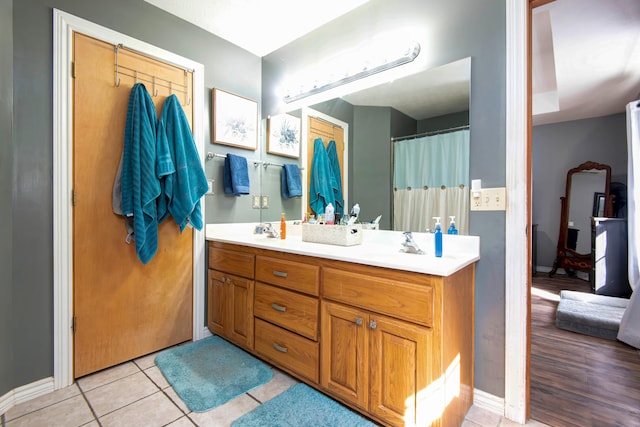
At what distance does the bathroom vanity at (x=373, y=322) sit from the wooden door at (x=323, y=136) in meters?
0.66

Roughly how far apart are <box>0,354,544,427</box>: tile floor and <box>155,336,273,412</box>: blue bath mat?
4 centimetres

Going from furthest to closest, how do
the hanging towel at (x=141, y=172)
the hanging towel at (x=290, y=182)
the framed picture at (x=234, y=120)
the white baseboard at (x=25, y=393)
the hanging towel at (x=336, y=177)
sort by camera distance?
the hanging towel at (x=290, y=182), the framed picture at (x=234, y=120), the hanging towel at (x=336, y=177), the hanging towel at (x=141, y=172), the white baseboard at (x=25, y=393)

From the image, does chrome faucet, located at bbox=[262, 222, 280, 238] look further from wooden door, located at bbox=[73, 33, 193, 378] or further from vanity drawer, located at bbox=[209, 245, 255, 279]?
wooden door, located at bbox=[73, 33, 193, 378]

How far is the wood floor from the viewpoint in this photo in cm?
145

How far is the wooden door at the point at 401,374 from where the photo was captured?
3.81 feet

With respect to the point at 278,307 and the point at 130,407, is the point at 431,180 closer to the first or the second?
the point at 278,307

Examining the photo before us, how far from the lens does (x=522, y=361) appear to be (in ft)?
4.56

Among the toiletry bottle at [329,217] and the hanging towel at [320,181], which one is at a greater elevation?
the hanging towel at [320,181]

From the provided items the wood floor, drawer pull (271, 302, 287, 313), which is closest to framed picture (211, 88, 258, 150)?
drawer pull (271, 302, 287, 313)

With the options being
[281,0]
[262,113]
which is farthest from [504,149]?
[262,113]

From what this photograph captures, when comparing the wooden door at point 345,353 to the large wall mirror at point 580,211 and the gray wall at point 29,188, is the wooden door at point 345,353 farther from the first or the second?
the large wall mirror at point 580,211

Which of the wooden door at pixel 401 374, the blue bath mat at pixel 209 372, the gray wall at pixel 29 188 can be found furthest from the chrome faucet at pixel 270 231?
the gray wall at pixel 29 188

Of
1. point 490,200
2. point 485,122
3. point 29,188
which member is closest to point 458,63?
point 485,122

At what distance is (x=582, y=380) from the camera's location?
1.76 metres
